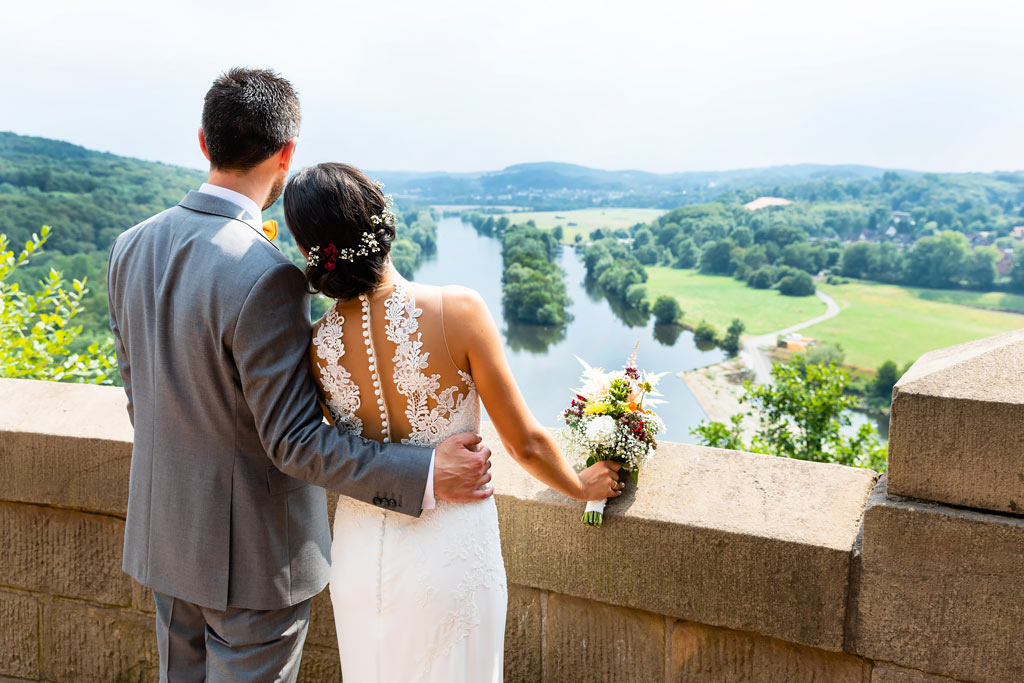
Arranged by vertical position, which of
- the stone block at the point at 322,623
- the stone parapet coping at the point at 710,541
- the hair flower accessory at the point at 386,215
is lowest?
the stone block at the point at 322,623

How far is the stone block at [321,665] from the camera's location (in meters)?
2.20

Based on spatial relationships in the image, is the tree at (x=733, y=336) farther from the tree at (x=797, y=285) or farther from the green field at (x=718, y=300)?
the tree at (x=797, y=285)

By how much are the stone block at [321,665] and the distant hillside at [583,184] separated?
12138mm

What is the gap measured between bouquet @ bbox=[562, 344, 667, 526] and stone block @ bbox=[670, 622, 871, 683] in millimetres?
348

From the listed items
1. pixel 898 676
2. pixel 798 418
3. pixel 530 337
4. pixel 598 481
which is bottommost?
pixel 530 337

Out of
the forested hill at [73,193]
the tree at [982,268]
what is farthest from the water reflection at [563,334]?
the tree at [982,268]

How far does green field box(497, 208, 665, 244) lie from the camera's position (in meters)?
18.0

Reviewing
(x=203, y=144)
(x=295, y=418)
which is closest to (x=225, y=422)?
(x=295, y=418)

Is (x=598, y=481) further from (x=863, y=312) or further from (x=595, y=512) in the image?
(x=863, y=312)

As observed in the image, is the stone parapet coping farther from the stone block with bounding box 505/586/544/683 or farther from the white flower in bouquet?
the white flower in bouquet

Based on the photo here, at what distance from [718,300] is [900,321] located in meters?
4.75

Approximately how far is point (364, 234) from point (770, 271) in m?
22.1

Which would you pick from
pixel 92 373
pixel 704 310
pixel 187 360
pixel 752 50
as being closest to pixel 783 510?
pixel 187 360

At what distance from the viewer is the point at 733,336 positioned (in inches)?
736
